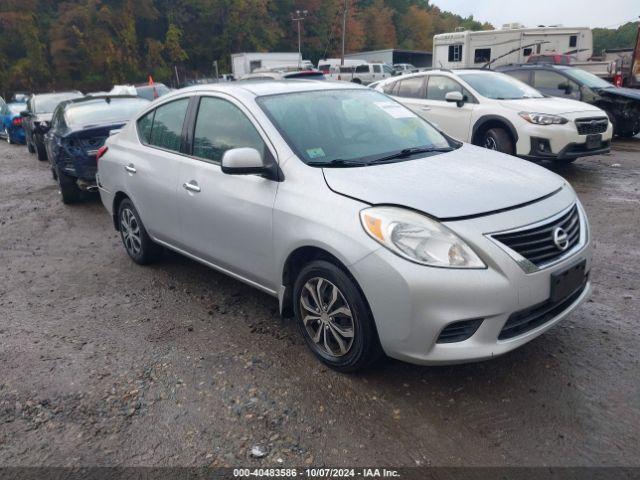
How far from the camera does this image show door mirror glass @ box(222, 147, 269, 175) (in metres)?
3.30

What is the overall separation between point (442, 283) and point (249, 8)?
68.0 meters

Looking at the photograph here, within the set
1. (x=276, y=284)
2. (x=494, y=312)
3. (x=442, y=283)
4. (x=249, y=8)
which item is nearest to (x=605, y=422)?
(x=494, y=312)

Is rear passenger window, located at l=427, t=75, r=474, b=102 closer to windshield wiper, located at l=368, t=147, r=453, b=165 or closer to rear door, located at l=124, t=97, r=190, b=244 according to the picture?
windshield wiper, located at l=368, t=147, r=453, b=165

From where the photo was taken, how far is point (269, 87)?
13.4 feet

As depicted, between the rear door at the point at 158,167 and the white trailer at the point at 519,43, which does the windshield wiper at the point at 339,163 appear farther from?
the white trailer at the point at 519,43

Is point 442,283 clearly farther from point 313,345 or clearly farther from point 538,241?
point 313,345

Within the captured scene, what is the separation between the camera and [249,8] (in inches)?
2525

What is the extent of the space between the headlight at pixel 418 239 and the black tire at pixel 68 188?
6697 millimetres

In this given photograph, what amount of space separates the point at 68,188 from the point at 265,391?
6373mm

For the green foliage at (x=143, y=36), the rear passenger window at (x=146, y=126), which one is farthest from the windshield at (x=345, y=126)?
the green foliage at (x=143, y=36)

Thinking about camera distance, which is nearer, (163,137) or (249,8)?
(163,137)

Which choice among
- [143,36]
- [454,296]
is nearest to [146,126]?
[454,296]

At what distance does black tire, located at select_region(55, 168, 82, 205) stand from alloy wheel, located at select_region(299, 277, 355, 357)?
617 cm

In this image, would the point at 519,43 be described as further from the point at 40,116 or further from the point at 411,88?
the point at 40,116
